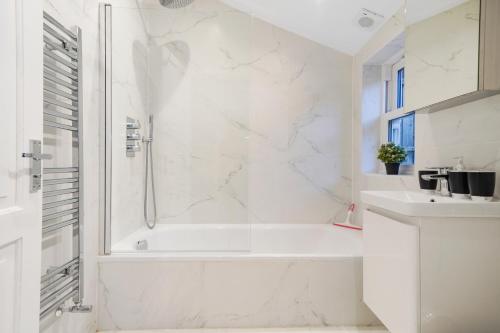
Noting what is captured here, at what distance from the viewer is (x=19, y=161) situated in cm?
107

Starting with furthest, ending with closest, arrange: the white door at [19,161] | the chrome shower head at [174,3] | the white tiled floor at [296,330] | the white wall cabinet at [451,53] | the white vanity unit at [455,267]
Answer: the chrome shower head at [174,3]
the white tiled floor at [296,330]
the white wall cabinet at [451,53]
the white vanity unit at [455,267]
the white door at [19,161]

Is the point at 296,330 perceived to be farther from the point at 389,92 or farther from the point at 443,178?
the point at 389,92

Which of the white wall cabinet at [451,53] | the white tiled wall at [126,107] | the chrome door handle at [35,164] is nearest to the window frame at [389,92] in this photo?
the white wall cabinet at [451,53]

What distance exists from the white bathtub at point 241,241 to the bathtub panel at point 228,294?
80mm

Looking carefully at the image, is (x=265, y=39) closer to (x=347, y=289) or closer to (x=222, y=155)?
(x=222, y=155)

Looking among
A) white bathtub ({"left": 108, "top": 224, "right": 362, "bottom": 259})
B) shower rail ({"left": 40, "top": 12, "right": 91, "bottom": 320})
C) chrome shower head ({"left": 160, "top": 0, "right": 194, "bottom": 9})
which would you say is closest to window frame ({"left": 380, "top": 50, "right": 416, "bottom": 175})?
white bathtub ({"left": 108, "top": 224, "right": 362, "bottom": 259})

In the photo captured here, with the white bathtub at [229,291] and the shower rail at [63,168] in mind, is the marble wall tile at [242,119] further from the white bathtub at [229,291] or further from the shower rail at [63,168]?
the shower rail at [63,168]

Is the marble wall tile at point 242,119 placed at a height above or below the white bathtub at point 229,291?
above

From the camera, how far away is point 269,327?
194 cm

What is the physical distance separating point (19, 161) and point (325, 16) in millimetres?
2313

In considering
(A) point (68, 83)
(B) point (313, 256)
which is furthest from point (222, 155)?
(A) point (68, 83)

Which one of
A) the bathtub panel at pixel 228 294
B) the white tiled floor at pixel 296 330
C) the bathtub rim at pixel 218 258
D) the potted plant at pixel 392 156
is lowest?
the white tiled floor at pixel 296 330

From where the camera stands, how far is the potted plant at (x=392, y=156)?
2350mm

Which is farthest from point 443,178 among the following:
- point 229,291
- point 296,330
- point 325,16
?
point 325,16
